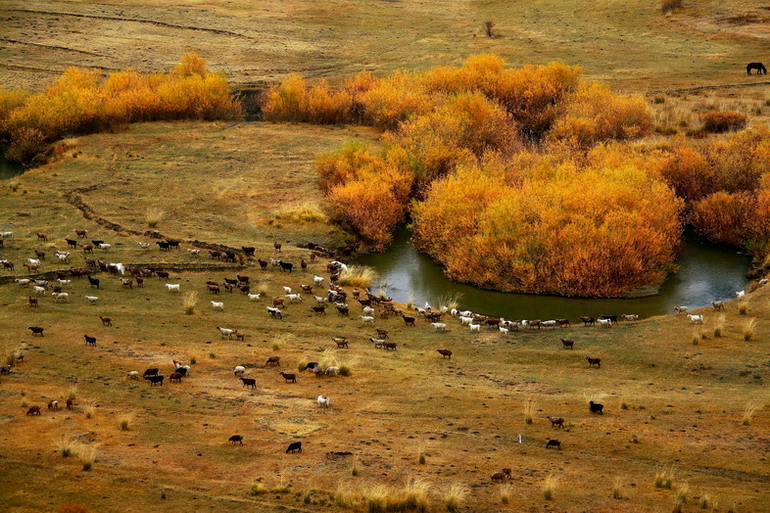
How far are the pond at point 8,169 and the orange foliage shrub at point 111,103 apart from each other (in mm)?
760

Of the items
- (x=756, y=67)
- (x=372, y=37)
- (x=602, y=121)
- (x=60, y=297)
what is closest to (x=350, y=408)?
(x=60, y=297)

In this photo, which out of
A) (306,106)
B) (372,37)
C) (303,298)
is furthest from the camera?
(372,37)

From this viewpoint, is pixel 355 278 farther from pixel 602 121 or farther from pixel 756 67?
pixel 756 67

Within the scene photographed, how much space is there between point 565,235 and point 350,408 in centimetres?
2391

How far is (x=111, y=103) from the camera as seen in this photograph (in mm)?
84750

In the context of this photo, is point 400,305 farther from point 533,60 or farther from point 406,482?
point 533,60

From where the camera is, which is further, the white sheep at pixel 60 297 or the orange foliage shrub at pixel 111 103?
the orange foliage shrub at pixel 111 103

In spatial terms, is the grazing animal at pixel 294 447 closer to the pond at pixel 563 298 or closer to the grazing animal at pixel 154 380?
the grazing animal at pixel 154 380

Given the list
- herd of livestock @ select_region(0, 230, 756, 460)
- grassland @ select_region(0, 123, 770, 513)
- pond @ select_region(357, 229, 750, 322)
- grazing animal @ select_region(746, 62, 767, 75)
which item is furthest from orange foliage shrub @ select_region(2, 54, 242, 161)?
grazing animal @ select_region(746, 62, 767, 75)

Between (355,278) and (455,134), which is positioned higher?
(455,134)

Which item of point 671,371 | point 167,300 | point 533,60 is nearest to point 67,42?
point 533,60

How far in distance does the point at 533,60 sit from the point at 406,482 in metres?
78.8

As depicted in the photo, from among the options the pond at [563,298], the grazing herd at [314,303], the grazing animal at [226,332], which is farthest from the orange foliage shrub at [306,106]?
the grazing animal at [226,332]

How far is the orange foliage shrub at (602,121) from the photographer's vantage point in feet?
244
